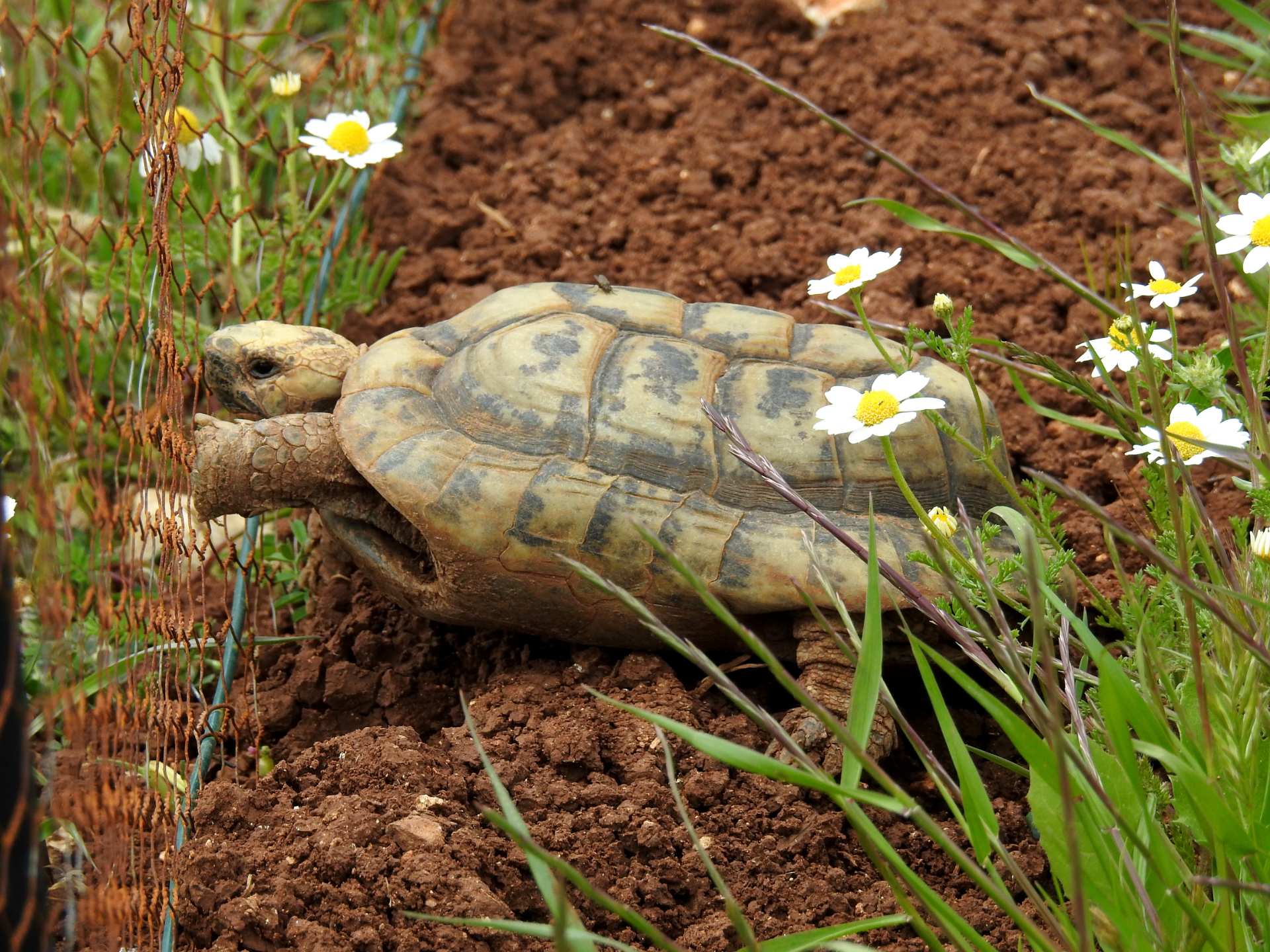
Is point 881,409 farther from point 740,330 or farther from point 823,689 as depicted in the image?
point 740,330

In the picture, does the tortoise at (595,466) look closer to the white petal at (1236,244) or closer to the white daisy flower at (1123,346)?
the white daisy flower at (1123,346)

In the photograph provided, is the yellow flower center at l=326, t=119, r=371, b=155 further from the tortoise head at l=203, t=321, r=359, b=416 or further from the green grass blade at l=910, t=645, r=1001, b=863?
the green grass blade at l=910, t=645, r=1001, b=863

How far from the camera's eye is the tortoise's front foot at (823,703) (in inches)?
92.3

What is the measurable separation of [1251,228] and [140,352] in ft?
7.80

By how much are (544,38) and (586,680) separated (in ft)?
8.90

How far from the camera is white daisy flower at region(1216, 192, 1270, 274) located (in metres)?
2.02

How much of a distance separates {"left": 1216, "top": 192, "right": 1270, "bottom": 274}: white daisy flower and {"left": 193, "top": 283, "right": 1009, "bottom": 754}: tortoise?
653 mm

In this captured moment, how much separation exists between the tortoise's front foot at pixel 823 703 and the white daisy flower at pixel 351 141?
5.10 feet

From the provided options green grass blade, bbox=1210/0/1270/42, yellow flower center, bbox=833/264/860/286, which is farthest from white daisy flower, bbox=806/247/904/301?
green grass blade, bbox=1210/0/1270/42

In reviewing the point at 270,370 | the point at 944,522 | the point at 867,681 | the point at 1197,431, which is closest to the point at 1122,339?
the point at 1197,431

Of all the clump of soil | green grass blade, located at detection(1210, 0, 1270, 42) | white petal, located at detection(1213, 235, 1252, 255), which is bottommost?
the clump of soil

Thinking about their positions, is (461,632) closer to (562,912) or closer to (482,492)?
(482,492)

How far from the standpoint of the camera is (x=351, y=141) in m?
3.20

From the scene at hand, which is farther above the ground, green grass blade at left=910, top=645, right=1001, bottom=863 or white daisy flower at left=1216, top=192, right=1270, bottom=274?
white daisy flower at left=1216, top=192, right=1270, bottom=274
